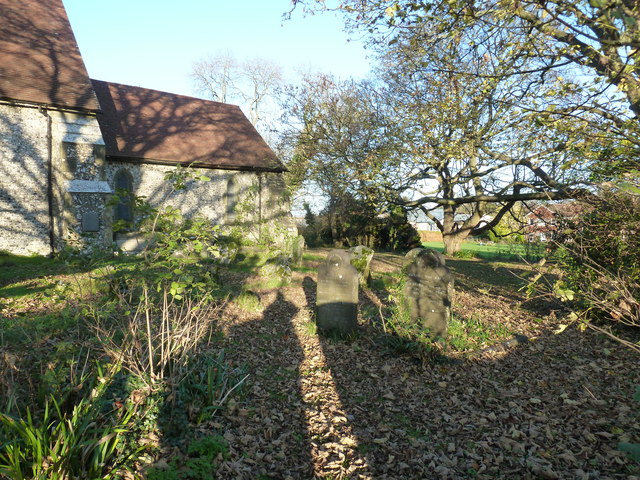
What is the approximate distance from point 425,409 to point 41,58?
61.6 feet

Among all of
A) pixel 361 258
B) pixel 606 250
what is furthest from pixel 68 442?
pixel 606 250

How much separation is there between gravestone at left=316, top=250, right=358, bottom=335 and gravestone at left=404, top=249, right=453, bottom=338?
3.23 feet

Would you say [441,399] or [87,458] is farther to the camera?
[441,399]

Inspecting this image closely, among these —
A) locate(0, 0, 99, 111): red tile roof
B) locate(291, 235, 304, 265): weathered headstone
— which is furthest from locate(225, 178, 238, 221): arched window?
locate(291, 235, 304, 265): weathered headstone

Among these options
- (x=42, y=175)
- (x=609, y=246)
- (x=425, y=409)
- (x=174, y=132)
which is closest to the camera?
(x=425, y=409)

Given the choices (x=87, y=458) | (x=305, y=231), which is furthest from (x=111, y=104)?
(x=87, y=458)

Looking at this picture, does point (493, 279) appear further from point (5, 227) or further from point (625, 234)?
point (5, 227)

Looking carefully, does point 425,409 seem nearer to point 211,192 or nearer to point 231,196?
point 211,192

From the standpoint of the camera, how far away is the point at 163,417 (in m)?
3.64

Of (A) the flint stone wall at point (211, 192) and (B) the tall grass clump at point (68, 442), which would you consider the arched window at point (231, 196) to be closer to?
(A) the flint stone wall at point (211, 192)

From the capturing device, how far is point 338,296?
22.7 ft

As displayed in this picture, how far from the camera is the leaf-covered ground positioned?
363 centimetres

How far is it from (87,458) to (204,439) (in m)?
0.93

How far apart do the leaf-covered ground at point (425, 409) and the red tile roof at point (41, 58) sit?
12716 mm
